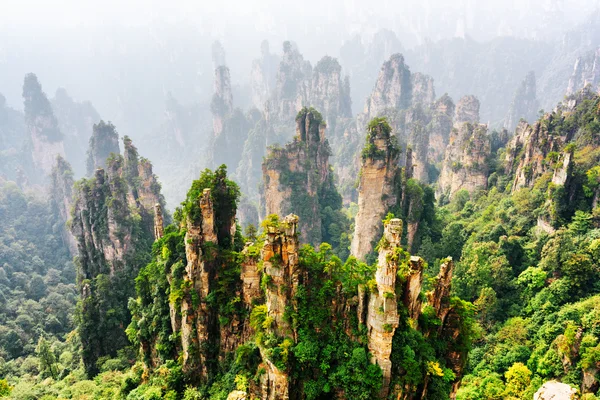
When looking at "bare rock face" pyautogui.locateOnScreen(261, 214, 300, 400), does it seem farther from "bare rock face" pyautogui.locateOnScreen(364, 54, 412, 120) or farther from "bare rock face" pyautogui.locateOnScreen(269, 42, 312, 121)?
"bare rock face" pyautogui.locateOnScreen(269, 42, 312, 121)

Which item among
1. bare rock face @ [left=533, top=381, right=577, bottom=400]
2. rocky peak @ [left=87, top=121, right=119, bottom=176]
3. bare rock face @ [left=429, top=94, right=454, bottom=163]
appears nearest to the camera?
bare rock face @ [left=533, top=381, right=577, bottom=400]

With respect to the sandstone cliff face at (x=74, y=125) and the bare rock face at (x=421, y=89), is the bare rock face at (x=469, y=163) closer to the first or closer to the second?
the bare rock face at (x=421, y=89)

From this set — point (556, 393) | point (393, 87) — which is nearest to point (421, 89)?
point (393, 87)

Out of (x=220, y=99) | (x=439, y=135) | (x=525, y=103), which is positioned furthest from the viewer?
(x=220, y=99)

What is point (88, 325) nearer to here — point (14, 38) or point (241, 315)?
point (241, 315)

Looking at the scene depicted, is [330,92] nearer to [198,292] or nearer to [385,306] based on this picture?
[198,292]

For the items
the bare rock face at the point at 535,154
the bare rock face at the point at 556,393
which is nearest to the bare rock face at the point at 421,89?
the bare rock face at the point at 535,154

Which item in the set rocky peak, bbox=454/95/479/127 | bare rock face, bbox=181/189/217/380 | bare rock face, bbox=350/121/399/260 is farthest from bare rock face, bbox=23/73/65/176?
bare rock face, bbox=181/189/217/380
